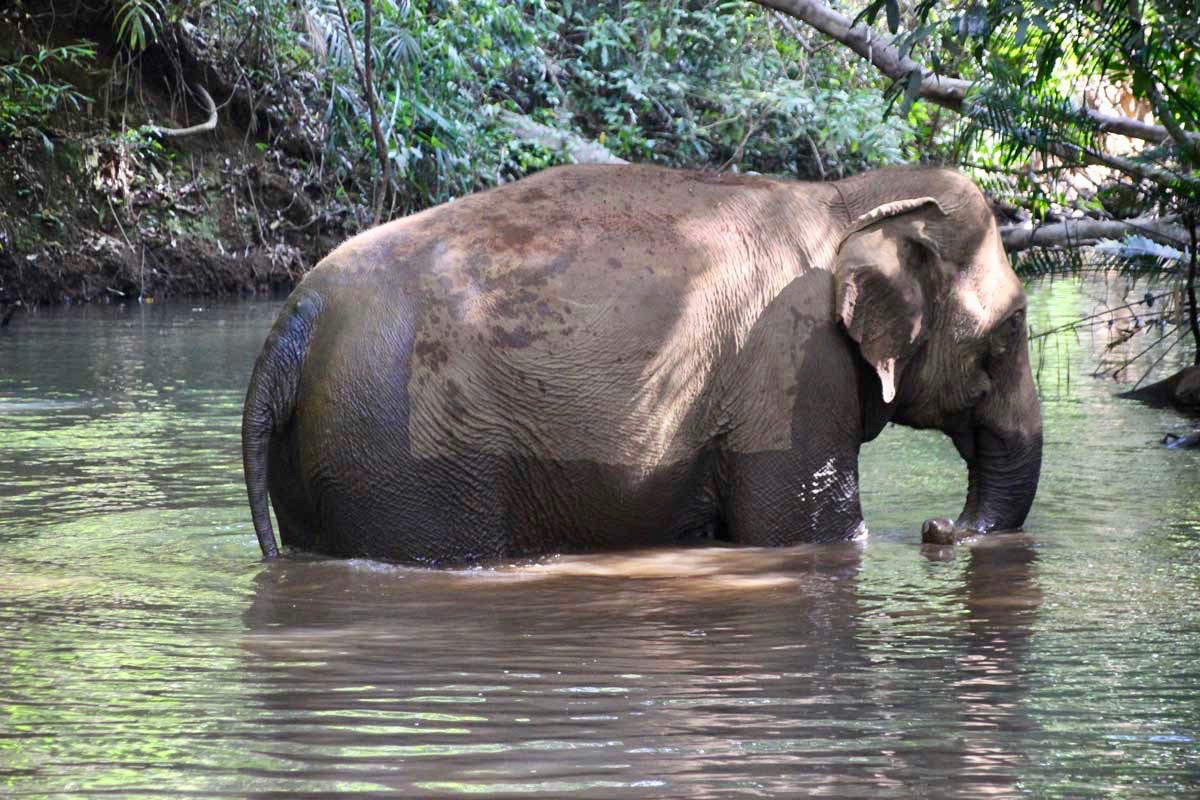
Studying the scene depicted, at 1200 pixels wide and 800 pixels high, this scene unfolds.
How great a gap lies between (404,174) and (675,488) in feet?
41.3

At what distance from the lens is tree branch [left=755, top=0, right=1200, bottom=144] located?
10.9 metres

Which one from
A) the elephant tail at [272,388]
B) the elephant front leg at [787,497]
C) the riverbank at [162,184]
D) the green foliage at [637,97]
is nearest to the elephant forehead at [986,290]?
the elephant front leg at [787,497]

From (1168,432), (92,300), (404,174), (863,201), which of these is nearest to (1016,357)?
(863,201)

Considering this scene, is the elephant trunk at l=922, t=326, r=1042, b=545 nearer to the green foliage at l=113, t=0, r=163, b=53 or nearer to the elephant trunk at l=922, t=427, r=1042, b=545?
the elephant trunk at l=922, t=427, r=1042, b=545

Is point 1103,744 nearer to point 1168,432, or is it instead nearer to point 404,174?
point 1168,432

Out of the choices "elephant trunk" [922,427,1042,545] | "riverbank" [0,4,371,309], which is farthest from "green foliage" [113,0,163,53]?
"elephant trunk" [922,427,1042,545]

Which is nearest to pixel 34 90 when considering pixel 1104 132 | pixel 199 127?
pixel 199 127

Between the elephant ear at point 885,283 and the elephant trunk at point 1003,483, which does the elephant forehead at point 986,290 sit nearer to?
the elephant ear at point 885,283

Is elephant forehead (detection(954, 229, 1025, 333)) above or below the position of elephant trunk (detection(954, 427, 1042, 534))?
above

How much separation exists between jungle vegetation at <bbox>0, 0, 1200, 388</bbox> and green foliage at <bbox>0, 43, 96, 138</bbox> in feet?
0.16

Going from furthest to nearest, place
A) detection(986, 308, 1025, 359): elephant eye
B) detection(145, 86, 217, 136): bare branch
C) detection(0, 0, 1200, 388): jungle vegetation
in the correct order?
1. detection(145, 86, 217, 136): bare branch
2. detection(0, 0, 1200, 388): jungle vegetation
3. detection(986, 308, 1025, 359): elephant eye

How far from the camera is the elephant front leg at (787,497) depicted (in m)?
6.77

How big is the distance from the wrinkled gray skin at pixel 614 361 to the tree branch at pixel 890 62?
3810mm

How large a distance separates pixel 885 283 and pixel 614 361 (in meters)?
1.11
